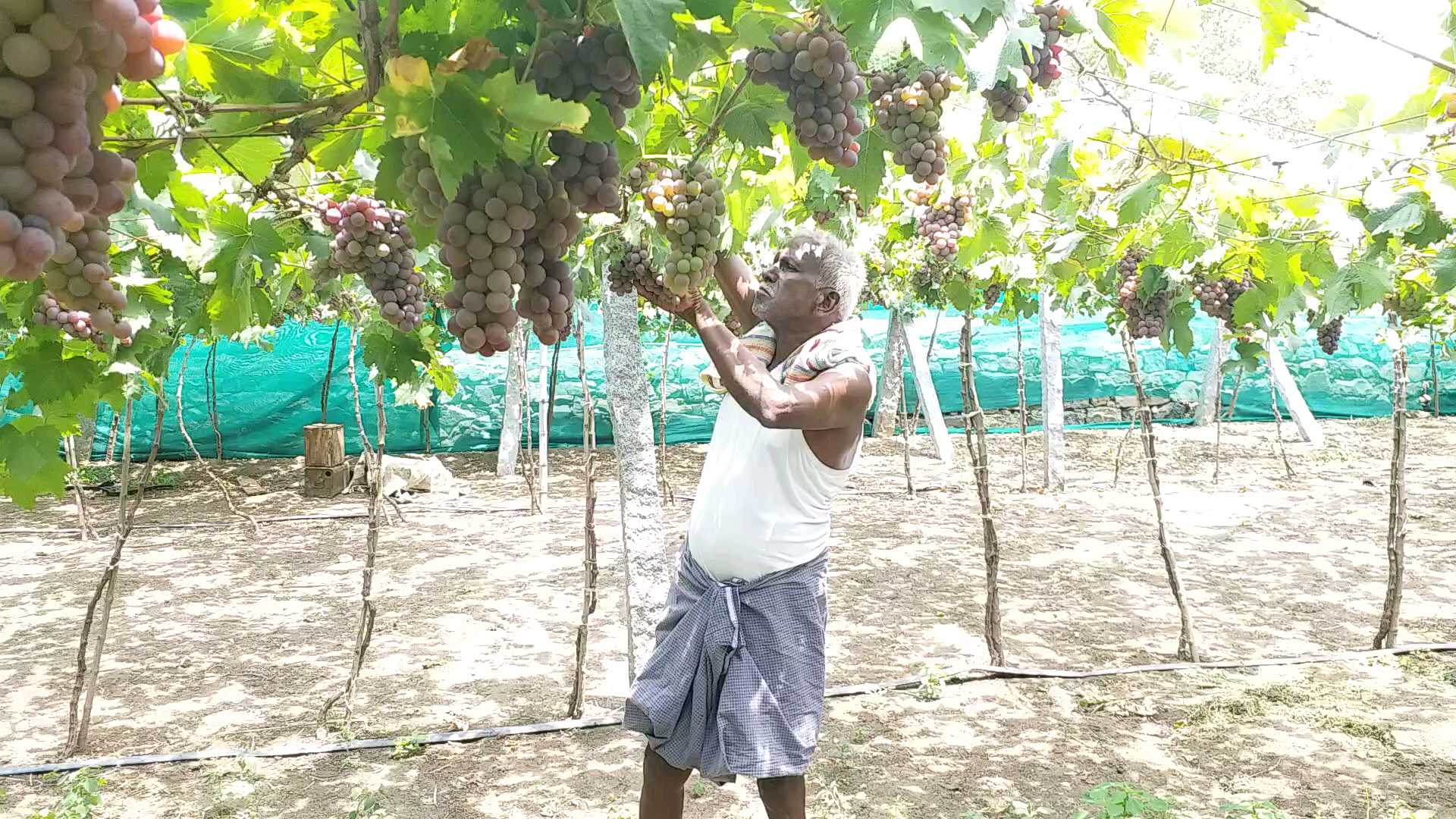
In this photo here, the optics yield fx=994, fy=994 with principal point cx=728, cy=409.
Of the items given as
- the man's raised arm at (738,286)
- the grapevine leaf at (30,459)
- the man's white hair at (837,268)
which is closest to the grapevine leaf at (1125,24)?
the man's white hair at (837,268)

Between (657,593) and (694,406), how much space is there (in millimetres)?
11073

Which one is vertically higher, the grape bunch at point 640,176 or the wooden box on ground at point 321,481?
the grape bunch at point 640,176

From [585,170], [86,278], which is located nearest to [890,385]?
[585,170]

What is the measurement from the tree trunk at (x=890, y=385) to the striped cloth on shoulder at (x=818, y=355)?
11628mm

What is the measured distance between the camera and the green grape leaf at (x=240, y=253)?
2.40 m

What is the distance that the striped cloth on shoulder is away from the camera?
259 centimetres

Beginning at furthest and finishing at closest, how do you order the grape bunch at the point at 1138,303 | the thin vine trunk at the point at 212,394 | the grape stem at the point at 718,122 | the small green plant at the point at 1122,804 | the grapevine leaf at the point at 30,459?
the thin vine trunk at the point at 212,394, the grape bunch at the point at 1138,303, the small green plant at the point at 1122,804, the grapevine leaf at the point at 30,459, the grape stem at the point at 718,122

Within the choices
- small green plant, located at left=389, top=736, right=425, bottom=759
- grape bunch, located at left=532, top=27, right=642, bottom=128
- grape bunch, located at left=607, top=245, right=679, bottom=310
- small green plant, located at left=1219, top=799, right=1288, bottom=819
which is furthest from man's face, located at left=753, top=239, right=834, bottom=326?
small green plant, located at left=389, top=736, right=425, bottom=759

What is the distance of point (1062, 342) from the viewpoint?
17328 millimetres

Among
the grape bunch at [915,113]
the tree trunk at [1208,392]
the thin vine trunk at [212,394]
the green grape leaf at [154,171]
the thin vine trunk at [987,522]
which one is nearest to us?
the green grape leaf at [154,171]

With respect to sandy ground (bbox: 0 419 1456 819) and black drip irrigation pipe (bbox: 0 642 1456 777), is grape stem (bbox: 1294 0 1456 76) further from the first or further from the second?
black drip irrigation pipe (bbox: 0 642 1456 777)

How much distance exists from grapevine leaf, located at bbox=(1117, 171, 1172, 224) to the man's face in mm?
1370

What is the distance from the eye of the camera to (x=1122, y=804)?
3281 millimetres

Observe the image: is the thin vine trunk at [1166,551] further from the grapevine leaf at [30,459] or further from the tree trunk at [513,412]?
the tree trunk at [513,412]
